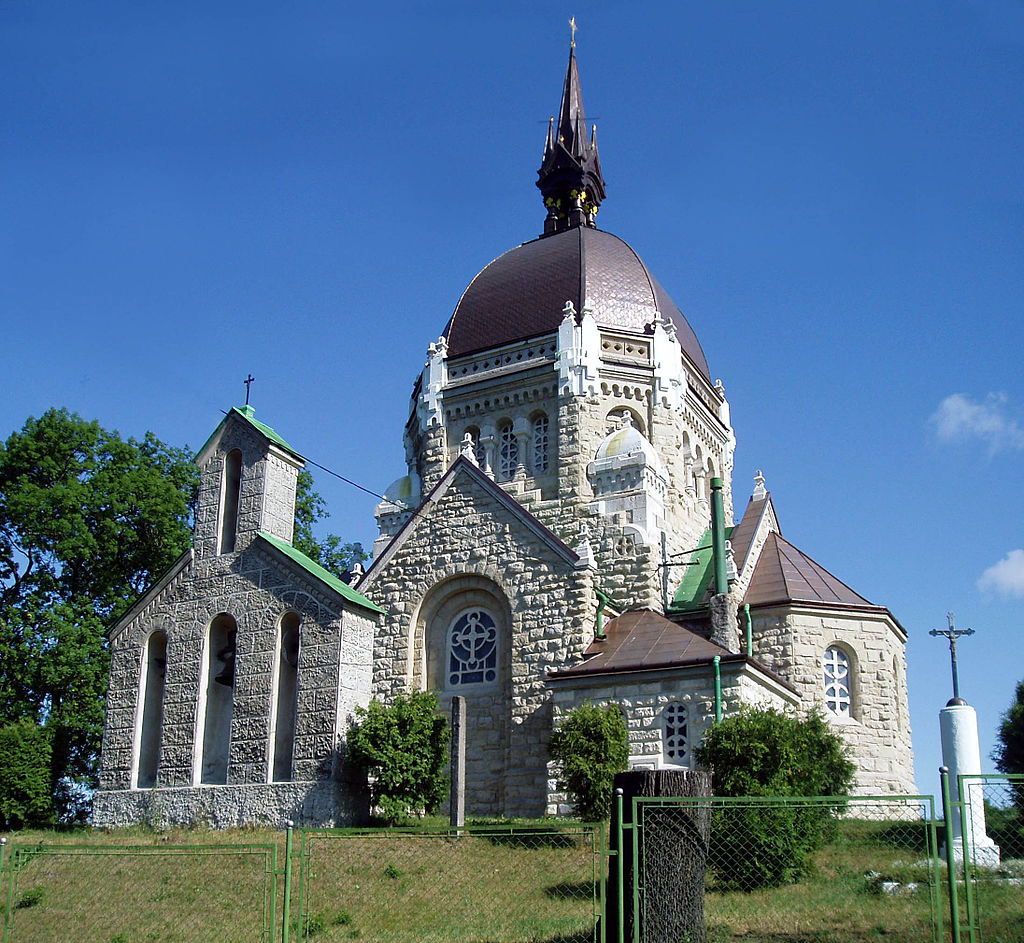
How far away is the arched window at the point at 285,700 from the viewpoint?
20.8 meters

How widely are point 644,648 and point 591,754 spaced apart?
9.20 ft

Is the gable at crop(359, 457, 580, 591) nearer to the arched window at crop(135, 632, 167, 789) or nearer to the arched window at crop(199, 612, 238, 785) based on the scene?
the arched window at crop(199, 612, 238, 785)

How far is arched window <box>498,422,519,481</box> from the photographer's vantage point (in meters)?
30.6

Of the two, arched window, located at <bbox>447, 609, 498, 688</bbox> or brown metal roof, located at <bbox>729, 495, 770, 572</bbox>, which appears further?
brown metal roof, located at <bbox>729, 495, 770, 572</bbox>

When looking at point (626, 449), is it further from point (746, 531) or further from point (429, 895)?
point (429, 895)

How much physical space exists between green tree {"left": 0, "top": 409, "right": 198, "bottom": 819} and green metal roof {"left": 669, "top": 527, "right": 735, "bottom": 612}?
13740mm

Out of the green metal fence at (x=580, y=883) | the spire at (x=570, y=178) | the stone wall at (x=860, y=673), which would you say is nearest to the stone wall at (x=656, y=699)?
the green metal fence at (x=580, y=883)

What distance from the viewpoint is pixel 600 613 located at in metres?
22.9

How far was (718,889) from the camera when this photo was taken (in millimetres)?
13266

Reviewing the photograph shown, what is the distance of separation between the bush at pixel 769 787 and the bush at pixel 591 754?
57.6 inches

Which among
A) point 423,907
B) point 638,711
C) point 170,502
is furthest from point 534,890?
point 170,502

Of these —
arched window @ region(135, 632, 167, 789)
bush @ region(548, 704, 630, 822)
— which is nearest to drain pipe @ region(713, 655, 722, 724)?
bush @ region(548, 704, 630, 822)

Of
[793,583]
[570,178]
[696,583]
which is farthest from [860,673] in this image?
[570,178]

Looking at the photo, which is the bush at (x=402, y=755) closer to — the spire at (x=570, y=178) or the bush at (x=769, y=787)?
the bush at (x=769, y=787)
